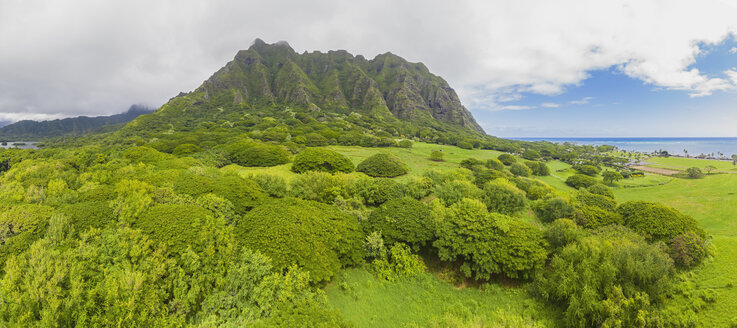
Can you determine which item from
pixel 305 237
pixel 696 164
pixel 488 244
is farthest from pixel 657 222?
pixel 696 164

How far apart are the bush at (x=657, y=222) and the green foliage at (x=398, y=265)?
20872mm

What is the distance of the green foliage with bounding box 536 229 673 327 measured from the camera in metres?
13.5

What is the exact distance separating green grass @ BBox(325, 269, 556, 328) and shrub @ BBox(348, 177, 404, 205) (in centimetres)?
1090

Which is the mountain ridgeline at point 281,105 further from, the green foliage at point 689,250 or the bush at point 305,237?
the green foliage at point 689,250

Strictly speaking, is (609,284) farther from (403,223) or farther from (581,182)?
(581,182)

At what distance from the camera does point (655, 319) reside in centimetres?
1262

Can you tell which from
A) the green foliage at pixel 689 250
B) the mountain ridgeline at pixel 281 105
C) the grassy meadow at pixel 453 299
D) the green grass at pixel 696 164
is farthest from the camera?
the mountain ridgeline at pixel 281 105

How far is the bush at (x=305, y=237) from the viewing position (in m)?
16.8

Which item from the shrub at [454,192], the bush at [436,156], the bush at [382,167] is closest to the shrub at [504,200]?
the shrub at [454,192]

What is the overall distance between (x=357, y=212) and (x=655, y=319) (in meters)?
20.9

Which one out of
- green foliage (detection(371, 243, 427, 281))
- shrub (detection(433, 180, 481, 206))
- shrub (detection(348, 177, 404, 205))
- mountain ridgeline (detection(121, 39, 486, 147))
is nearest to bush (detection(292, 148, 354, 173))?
shrub (detection(348, 177, 404, 205))

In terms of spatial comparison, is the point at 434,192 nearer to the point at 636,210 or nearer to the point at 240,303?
the point at 636,210

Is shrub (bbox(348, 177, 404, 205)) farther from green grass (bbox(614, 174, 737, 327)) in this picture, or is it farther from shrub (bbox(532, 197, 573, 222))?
green grass (bbox(614, 174, 737, 327))

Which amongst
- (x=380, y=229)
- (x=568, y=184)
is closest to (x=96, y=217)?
(x=380, y=229)
